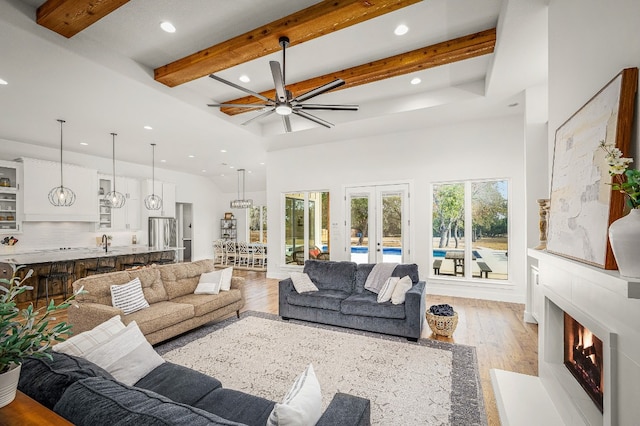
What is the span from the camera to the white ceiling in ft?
9.68

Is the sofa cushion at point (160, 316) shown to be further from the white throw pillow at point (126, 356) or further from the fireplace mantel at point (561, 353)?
the fireplace mantel at point (561, 353)

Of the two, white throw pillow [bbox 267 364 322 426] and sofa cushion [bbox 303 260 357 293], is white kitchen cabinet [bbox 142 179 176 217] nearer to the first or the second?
sofa cushion [bbox 303 260 357 293]

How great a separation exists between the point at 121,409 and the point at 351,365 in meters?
2.36

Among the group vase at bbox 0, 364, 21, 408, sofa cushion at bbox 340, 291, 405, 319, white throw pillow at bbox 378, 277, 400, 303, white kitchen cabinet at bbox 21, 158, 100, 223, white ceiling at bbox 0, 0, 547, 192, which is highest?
white ceiling at bbox 0, 0, 547, 192

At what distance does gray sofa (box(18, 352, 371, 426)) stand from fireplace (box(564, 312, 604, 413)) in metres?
1.30

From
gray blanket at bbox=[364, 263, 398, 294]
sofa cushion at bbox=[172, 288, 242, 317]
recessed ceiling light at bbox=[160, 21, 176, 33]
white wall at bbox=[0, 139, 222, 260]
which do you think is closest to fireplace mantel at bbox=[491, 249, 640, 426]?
gray blanket at bbox=[364, 263, 398, 294]

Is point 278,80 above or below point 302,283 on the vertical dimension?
above

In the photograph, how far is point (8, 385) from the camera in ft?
3.33

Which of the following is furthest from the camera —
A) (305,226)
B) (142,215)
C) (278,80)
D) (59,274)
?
(142,215)

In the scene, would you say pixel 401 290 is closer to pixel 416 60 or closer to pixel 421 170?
pixel 416 60

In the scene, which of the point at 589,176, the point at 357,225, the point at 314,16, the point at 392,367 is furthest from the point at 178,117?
the point at 589,176

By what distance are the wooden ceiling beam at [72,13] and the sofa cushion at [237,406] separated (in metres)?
3.13

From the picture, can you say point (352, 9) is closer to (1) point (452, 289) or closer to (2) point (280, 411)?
(2) point (280, 411)

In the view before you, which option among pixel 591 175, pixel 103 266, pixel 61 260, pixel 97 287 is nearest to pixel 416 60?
pixel 591 175
